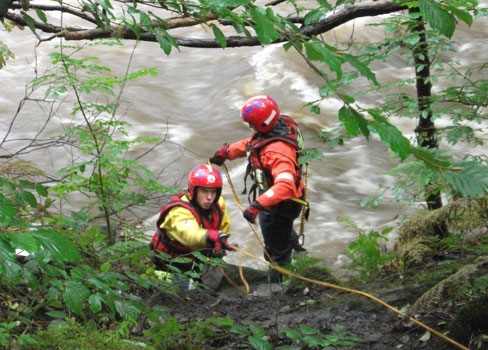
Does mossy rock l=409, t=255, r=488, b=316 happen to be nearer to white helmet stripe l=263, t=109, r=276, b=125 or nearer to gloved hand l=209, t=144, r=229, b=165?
white helmet stripe l=263, t=109, r=276, b=125

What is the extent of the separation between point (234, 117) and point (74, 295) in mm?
12333

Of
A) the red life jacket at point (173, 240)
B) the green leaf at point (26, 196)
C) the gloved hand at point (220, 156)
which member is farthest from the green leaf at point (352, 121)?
the gloved hand at point (220, 156)

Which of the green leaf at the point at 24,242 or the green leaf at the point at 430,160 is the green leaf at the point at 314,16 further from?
the green leaf at the point at 24,242

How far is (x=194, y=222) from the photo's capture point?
5875mm

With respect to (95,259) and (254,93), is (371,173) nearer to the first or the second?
(254,93)

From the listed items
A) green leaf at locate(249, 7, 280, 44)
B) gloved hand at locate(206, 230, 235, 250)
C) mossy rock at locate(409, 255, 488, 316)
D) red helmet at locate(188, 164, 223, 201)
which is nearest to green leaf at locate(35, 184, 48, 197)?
green leaf at locate(249, 7, 280, 44)

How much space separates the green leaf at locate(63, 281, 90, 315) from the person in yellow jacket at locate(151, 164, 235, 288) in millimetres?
2994

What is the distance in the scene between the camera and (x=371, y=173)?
12.5 m

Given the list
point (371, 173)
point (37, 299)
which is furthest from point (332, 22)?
point (371, 173)

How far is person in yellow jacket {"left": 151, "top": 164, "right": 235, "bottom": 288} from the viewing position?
5.71 metres

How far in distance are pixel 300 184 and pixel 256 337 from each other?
141 inches

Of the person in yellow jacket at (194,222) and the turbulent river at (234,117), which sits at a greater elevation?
the person in yellow jacket at (194,222)

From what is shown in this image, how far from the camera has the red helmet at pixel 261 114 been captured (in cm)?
652

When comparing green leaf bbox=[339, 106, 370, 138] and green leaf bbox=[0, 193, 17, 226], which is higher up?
green leaf bbox=[339, 106, 370, 138]
